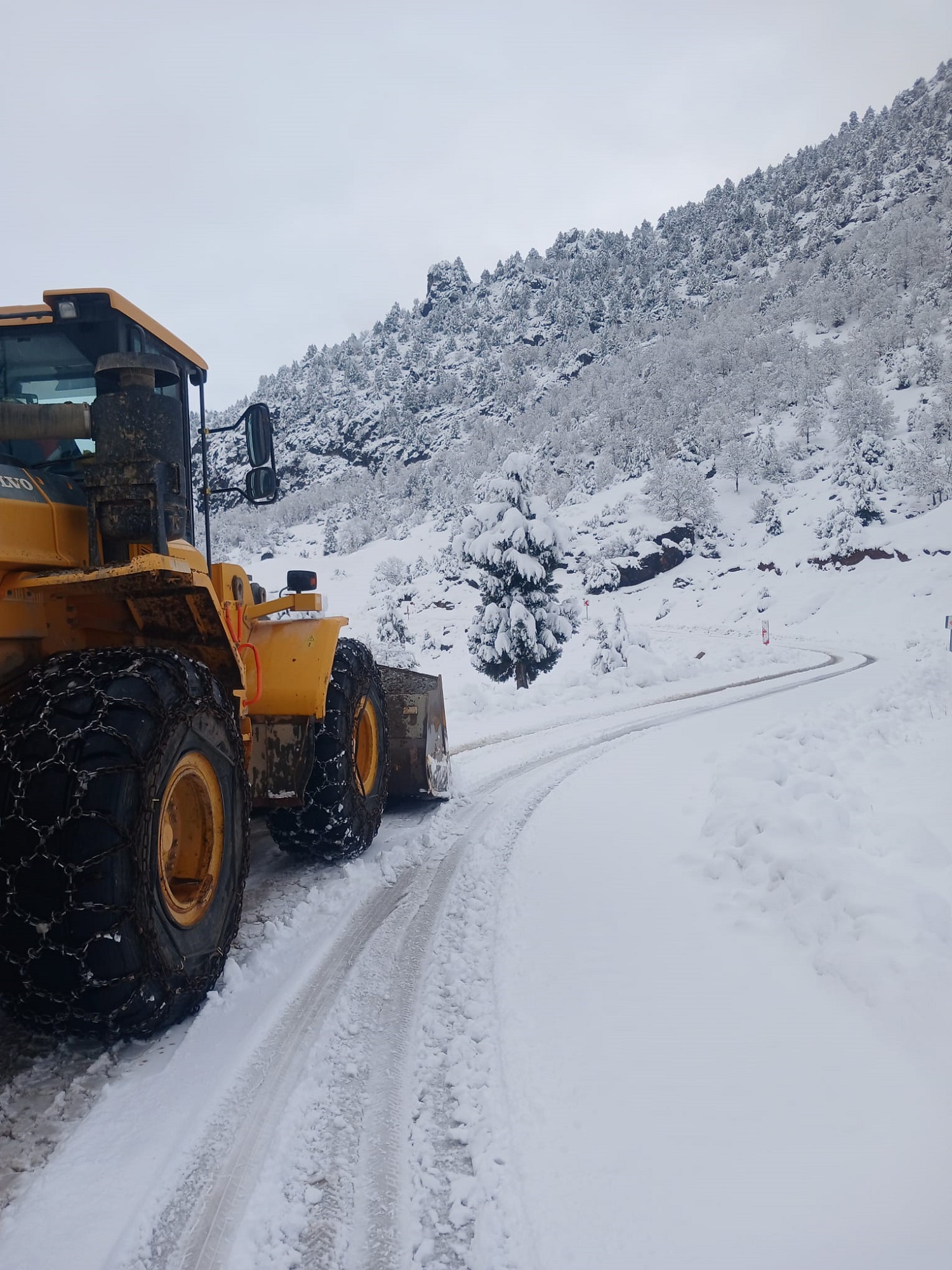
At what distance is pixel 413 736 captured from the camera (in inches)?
249

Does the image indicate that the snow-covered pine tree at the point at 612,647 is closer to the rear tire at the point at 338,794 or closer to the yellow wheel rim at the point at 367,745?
the yellow wheel rim at the point at 367,745

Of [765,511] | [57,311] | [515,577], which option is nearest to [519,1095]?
[57,311]

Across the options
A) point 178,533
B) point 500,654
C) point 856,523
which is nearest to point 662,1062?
point 178,533

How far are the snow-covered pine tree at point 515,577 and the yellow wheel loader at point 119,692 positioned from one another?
722 inches

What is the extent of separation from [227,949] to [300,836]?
1.64 m

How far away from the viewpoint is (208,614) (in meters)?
Result: 3.60

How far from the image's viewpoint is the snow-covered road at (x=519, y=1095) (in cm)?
199

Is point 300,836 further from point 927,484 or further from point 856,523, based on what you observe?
point 927,484

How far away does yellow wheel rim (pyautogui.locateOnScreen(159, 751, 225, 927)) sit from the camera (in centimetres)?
305

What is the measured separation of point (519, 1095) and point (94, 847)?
168 centimetres

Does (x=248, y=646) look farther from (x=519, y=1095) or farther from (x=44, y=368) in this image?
(x=519, y=1095)

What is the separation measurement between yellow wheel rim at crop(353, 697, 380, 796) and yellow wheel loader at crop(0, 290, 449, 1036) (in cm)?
84

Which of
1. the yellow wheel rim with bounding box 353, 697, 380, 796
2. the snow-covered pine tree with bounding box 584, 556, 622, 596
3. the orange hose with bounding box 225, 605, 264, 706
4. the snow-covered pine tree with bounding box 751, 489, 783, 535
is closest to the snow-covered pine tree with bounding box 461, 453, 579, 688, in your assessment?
the yellow wheel rim with bounding box 353, 697, 380, 796

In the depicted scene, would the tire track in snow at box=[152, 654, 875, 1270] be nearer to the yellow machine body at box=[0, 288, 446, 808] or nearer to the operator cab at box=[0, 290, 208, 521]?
the yellow machine body at box=[0, 288, 446, 808]
